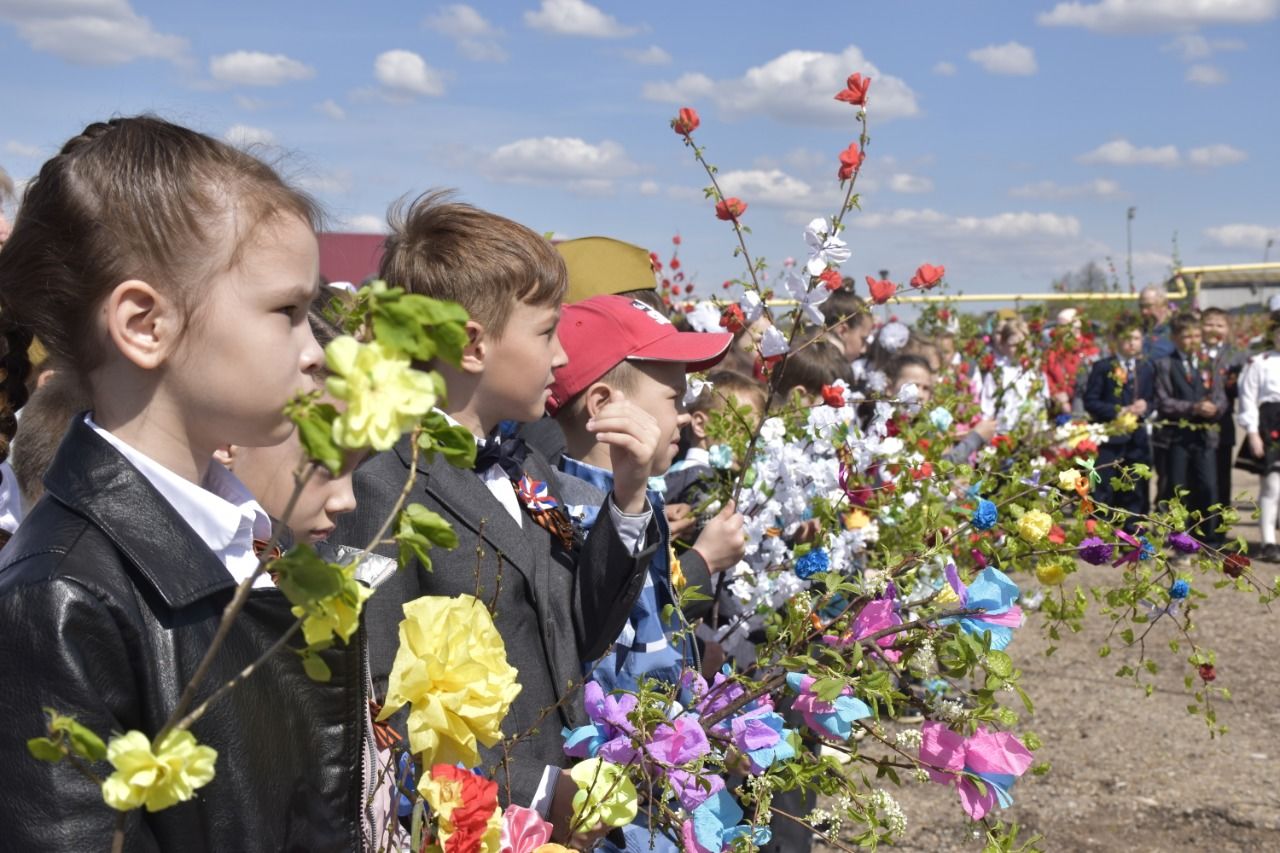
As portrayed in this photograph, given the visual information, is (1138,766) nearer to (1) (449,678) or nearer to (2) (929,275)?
(2) (929,275)

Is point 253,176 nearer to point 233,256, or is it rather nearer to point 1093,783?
point 233,256

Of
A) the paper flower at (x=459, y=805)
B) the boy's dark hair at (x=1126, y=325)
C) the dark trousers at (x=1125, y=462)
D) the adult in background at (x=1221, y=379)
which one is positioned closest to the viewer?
the paper flower at (x=459, y=805)

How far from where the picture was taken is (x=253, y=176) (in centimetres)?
129

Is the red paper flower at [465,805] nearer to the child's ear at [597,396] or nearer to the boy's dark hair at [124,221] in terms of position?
the boy's dark hair at [124,221]

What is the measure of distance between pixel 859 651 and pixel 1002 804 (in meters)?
0.26

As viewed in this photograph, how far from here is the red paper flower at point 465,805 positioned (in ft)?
3.72

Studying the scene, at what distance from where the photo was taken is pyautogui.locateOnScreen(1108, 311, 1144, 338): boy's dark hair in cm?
Answer: 1000

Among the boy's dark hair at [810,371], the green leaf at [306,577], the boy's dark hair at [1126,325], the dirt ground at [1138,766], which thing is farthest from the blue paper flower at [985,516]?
the boy's dark hair at [1126,325]

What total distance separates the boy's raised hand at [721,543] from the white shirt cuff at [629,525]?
1.59 ft

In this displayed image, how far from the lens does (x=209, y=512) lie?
1.26 meters

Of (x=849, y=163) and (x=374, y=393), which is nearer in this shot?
(x=374, y=393)

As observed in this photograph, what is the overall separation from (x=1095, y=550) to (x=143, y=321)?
1.49m

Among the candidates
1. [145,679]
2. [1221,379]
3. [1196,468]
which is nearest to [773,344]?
[145,679]

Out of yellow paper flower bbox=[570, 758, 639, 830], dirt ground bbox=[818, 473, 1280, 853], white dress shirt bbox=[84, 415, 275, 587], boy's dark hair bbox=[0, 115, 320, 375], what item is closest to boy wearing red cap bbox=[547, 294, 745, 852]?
yellow paper flower bbox=[570, 758, 639, 830]
